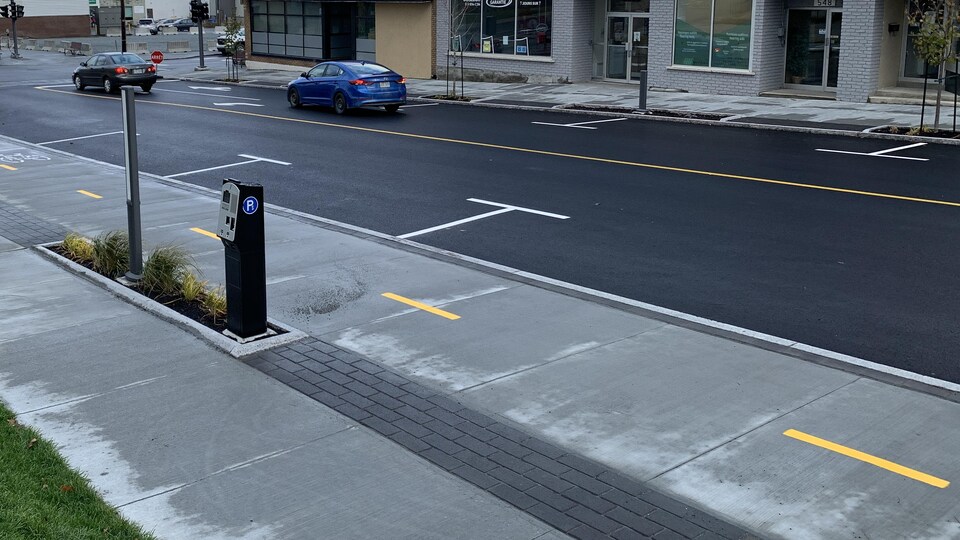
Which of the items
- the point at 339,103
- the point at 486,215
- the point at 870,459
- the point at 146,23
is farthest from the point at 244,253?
the point at 146,23

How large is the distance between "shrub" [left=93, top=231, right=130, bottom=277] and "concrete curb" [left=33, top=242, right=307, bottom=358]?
138mm

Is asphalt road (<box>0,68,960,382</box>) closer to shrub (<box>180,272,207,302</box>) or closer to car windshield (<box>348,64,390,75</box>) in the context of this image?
car windshield (<box>348,64,390,75</box>)

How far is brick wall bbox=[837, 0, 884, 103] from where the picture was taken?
26781 mm

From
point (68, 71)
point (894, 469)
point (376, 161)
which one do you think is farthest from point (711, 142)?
point (68, 71)

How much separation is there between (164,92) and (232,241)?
31416mm

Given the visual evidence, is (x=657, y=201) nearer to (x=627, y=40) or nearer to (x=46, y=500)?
(x=46, y=500)

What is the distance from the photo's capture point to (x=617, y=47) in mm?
34719

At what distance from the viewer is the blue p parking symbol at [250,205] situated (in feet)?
28.0

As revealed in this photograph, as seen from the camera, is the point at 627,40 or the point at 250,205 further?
the point at 627,40

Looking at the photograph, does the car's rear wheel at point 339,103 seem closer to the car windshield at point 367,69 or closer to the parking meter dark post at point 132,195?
the car windshield at point 367,69

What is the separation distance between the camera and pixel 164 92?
124 feet

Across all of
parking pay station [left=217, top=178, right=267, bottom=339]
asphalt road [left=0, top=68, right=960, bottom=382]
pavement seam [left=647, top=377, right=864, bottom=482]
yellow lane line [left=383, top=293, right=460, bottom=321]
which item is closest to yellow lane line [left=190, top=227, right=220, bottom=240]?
asphalt road [left=0, top=68, right=960, bottom=382]

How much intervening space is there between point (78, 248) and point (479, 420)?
662 cm

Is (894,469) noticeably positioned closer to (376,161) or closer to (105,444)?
(105,444)
